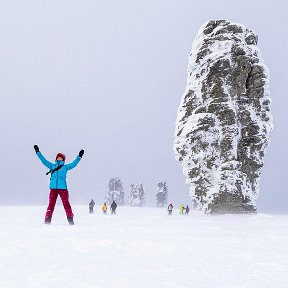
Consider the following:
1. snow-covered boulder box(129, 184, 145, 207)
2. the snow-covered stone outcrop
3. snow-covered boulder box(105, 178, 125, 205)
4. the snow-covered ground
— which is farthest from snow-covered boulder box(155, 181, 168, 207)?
the snow-covered ground

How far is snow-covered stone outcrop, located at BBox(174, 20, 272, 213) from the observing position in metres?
23.1

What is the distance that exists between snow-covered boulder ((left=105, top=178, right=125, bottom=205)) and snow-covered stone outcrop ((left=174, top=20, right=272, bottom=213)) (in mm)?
73218

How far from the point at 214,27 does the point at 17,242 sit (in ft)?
76.7

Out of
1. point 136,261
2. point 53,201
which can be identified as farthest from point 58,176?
point 136,261

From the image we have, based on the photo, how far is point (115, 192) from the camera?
96.4 metres

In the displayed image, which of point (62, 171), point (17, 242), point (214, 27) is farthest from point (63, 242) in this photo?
point (214, 27)

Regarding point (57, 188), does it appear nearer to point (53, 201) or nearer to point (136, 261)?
point (53, 201)

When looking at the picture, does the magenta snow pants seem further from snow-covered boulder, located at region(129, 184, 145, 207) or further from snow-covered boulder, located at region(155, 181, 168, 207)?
snow-covered boulder, located at region(129, 184, 145, 207)

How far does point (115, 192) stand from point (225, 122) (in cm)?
7557

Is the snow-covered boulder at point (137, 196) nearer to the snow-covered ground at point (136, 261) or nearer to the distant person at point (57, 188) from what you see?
the distant person at point (57, 188)

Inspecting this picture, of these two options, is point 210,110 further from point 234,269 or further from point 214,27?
point 234,269

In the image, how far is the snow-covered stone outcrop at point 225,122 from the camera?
23.1m

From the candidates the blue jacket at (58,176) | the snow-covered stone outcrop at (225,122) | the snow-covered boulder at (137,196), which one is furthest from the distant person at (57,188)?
the snow-covered boulder at (137,196)

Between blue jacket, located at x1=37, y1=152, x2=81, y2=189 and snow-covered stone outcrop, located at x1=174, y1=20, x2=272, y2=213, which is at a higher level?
snow-covered stone outcrop, located at x1=174, y1=20, x2=272, y2=213
